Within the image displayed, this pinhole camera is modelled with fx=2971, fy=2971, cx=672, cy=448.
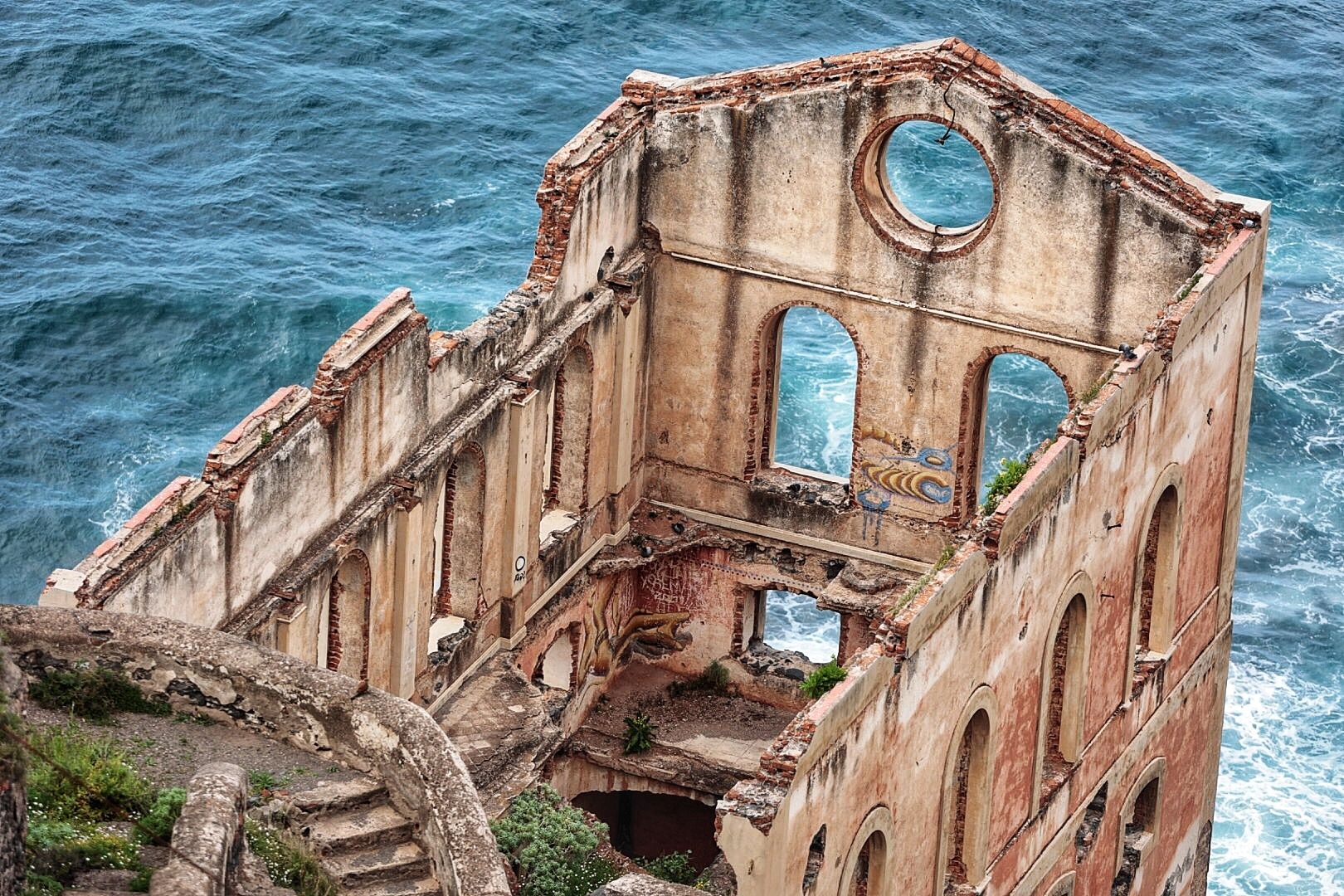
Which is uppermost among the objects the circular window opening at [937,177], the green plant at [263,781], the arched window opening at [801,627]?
the green plant at [263,781]

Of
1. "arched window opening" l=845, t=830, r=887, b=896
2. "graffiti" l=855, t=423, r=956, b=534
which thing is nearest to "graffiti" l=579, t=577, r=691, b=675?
"graffiti" l=855, t=423, r=956, b=534

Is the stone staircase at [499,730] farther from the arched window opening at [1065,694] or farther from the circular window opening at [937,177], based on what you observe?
the circular window opening at [937,177]

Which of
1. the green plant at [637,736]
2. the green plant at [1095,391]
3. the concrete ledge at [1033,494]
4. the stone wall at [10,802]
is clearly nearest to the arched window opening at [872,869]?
the concrete ledge at [1033,494]

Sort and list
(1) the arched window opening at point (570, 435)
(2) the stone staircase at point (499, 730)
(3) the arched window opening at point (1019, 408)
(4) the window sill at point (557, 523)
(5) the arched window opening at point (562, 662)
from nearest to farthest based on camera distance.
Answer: (2) the stone staircase at point (499, 730) → (1) the arched window opening at point (570, 435) → (4) the window sill at point (557, 523) → (5) the arched window opening at point (562, 662) → (3) the arched window opening at point (1019, 408)

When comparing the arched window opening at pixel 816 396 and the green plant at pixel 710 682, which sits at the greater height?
the green plant at pixel 710 682

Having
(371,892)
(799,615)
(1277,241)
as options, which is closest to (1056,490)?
(371,892)

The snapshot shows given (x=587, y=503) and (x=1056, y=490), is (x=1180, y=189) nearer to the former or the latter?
(x=1056, y=490)
